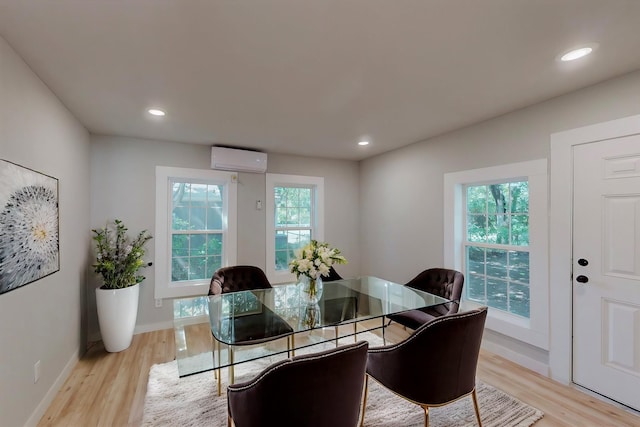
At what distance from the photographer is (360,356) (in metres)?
1.34

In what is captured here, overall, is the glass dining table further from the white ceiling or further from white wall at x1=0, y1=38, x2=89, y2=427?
the white ceiling

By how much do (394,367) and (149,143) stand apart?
3.68 metres

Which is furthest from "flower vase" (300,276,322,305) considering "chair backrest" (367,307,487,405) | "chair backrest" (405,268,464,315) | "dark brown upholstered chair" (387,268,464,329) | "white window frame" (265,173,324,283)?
"white window frame" (265,173,324,283)

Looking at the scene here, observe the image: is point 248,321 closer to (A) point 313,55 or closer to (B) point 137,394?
(B) point 137,394

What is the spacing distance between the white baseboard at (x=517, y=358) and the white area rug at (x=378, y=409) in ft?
1.92

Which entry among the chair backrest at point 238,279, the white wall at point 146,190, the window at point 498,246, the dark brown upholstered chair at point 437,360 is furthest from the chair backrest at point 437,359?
the white wall at point 146,190

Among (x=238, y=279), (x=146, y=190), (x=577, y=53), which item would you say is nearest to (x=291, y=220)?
(x=238, y=279)

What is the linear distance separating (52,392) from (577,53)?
4365mm

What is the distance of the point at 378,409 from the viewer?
214cm

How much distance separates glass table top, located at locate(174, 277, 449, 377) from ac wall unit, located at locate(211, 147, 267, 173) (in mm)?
1828

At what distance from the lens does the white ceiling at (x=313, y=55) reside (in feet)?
4.65

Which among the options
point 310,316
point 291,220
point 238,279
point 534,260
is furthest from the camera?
point 291,220

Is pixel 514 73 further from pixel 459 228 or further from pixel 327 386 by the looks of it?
pixel 327 386

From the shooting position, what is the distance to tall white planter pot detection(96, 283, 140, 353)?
298 cm
